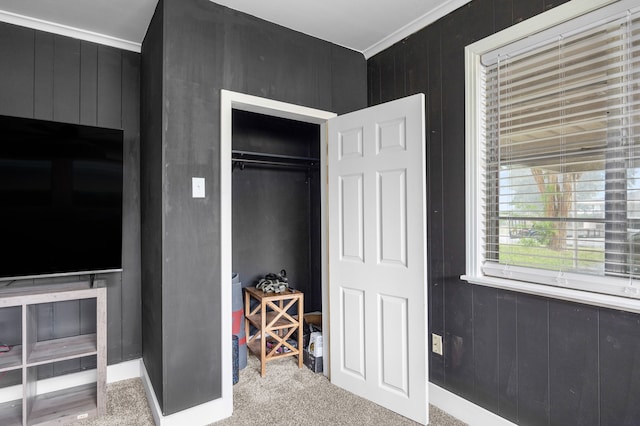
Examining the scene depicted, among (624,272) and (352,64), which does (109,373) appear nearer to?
(352,64)

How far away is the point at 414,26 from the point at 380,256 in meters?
1.59

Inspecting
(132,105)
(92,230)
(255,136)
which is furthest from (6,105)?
(255,136)

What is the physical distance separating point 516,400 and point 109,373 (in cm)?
268

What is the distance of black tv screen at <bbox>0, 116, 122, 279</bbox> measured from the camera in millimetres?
1990

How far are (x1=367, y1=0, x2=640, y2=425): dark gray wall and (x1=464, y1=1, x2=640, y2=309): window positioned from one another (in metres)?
0.09

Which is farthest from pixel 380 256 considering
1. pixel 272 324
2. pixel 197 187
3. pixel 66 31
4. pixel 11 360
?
pixel 66 31

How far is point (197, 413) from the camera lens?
6.61ft

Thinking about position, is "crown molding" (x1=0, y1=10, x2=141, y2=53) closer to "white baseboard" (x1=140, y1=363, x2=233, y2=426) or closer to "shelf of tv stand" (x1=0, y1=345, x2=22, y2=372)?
"shelf of tv stand" (x1=0, y1=345, x2=22, y2=372)

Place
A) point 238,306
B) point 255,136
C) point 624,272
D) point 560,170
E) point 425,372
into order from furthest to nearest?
point 255,136 → point 238,306 → point 425,372 → point 560,170 → point 624,272

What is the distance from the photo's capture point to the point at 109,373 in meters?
2.49

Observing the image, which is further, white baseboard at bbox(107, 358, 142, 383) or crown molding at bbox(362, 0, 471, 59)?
white baseboard at bbox(107, 358, 142, 383)

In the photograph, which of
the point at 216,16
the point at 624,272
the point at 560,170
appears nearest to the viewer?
the point at 624,272

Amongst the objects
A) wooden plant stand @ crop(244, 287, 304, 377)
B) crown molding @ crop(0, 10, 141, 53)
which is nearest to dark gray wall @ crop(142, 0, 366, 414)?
crown molding @ crop(0, 10, 141, 53)

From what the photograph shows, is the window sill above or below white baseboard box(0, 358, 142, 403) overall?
above
